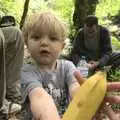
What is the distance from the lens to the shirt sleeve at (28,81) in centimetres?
185

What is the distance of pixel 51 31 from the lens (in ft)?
6.67

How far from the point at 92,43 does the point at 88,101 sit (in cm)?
694

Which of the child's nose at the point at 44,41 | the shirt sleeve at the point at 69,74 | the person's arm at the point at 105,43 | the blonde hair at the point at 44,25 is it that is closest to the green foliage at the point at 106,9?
the person's arm at the point at 105,43

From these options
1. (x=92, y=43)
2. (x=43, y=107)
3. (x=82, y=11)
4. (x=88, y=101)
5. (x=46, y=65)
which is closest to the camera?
(x=88, y=101)

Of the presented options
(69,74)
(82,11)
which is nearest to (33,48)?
(69,74)

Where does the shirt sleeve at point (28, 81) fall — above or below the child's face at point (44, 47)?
below

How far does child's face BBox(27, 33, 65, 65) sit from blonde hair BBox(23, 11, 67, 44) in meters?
0.02

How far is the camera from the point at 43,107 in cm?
152

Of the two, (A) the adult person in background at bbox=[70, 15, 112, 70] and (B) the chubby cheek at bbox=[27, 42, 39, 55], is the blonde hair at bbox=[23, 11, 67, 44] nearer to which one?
(B) the chubby cheek at bbox=[27, 42, 39, 55]

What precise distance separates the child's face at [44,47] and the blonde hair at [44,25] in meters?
0.02

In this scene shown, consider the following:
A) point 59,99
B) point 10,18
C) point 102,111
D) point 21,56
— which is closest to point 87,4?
point 10,18

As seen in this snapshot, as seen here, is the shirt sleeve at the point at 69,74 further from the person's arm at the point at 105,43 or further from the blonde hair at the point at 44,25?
the person's arm at the point at 105,43

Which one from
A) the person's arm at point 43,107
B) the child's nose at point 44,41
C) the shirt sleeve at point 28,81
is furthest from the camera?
the child's nose at point 44,41

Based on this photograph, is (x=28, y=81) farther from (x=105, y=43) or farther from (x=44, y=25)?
(x=105, y=43)
